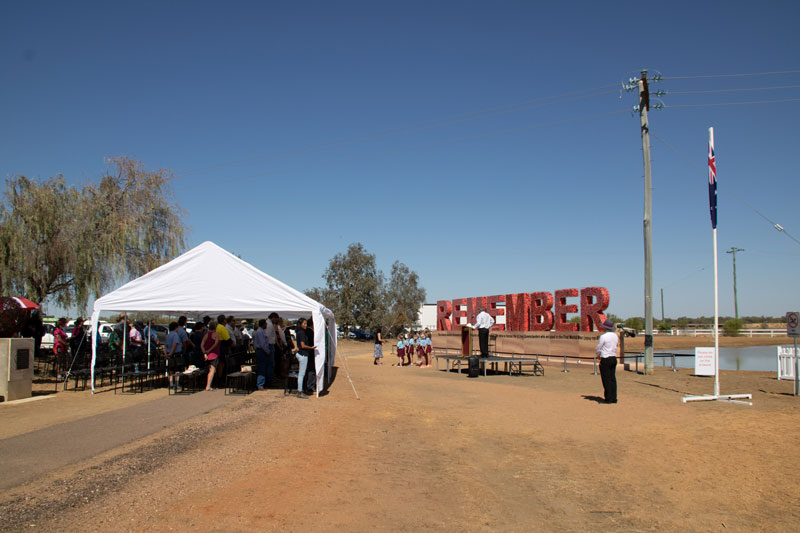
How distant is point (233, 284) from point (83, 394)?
176 inches

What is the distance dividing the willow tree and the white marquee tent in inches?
261


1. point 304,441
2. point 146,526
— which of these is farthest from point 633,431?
point 146,526

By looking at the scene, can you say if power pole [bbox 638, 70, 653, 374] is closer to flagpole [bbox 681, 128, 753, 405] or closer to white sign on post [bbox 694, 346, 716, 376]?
white sign on post [bbox 694, 346, 716, 376]

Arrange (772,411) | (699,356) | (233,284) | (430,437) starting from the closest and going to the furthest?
(430,437), (772,411), (233,284), (699,356)

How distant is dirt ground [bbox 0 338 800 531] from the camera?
4945mm

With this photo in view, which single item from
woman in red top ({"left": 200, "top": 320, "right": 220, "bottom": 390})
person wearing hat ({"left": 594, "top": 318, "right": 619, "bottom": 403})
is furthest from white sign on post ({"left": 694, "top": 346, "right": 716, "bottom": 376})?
woman in red top ({"left": 200, "top": 320, "right": 220, "bottom": 390})

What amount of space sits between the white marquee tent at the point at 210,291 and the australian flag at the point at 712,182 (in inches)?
356

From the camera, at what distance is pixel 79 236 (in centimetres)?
1761

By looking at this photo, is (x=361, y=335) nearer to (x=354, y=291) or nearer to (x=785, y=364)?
(x=354, y=291)

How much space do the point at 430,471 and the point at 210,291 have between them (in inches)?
319

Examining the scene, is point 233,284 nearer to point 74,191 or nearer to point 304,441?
point 304,441

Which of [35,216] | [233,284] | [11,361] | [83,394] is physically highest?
[35,216]

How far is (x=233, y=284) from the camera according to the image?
12.8 m

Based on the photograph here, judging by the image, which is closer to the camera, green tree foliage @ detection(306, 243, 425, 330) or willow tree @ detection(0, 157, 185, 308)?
willow tree @ detection(0, 157, 185, 308)
